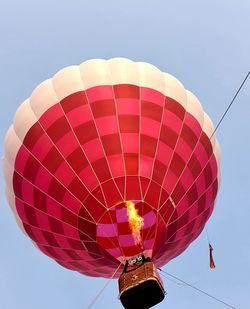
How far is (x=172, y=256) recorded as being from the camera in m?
15.7

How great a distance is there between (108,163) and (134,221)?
1.27 metres

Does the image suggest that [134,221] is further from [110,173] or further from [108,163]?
[108,163]

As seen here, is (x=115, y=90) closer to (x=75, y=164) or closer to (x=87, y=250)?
(x=75, y=164)

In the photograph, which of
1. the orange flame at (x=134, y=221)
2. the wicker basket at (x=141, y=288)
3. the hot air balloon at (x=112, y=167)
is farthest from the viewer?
the hot air balloon at (x=112, y=167)

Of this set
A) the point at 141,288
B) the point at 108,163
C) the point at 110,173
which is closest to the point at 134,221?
the point at 110,173

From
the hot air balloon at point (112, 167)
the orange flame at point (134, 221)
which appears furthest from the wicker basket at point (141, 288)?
the orange flame at point (134, 221)

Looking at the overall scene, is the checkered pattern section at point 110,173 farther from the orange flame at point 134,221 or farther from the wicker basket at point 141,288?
the wicker basket at point 141,288

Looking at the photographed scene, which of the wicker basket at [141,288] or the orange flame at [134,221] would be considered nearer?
the wicker basket at [141,288]

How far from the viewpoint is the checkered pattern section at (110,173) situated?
13.2 metres

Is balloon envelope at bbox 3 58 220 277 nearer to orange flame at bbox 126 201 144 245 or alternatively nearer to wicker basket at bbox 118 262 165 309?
orange flame at bbox 126 201 144 245

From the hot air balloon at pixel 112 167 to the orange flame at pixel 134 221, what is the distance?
2 cm

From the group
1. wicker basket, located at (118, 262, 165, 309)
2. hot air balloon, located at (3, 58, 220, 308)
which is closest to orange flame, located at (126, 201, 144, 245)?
hot air balloon, located at (3, 58, 220, 308)

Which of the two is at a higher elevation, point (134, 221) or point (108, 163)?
point (108, 163)

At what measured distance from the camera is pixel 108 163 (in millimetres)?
13383
